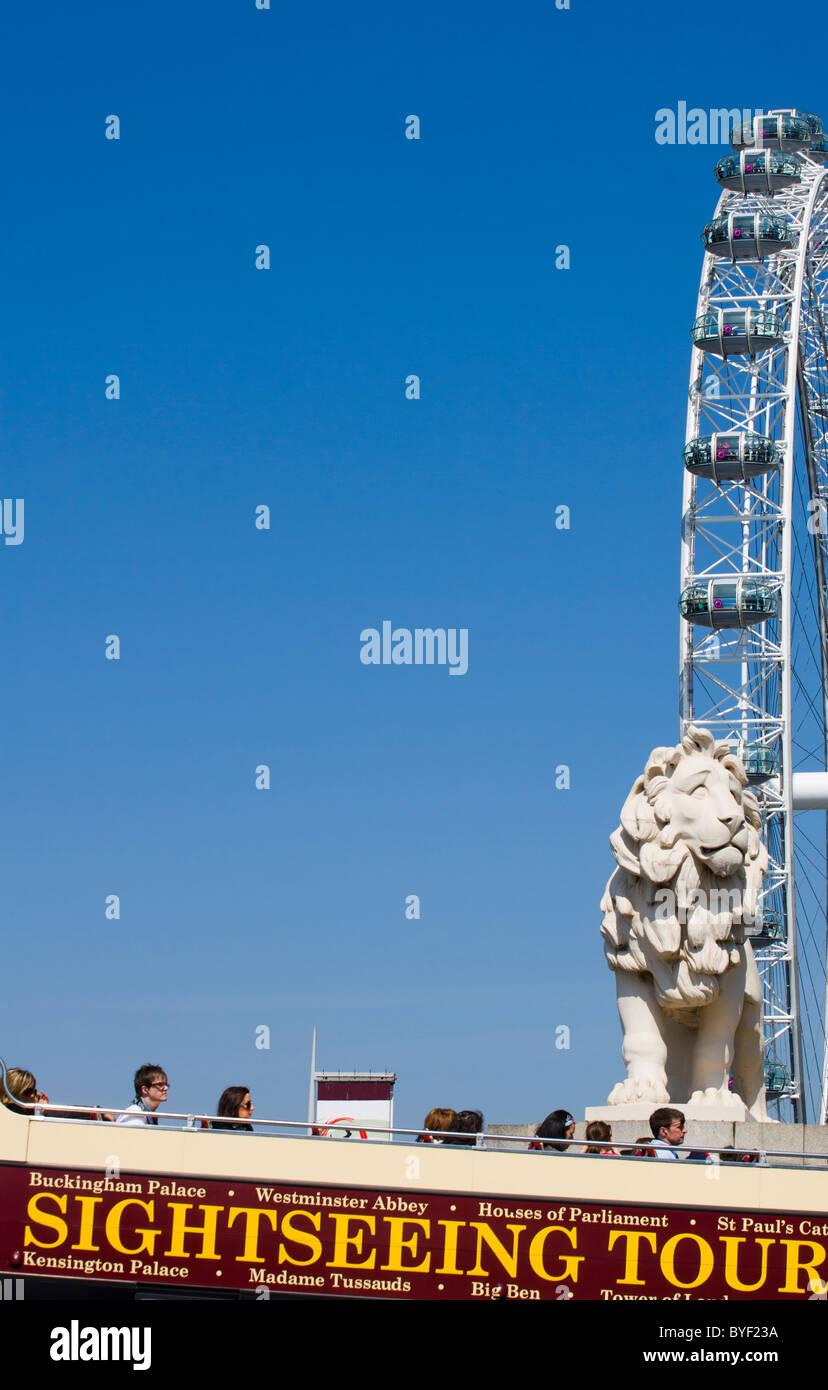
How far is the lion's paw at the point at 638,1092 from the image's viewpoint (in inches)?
579

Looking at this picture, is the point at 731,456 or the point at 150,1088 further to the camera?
the point at 731,456

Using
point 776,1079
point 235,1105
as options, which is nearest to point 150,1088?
point 235,1105

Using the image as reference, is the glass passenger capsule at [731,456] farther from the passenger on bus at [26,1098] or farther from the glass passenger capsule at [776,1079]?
the passenger on bus at [26,1098]

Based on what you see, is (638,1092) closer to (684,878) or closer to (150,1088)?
(684,878)

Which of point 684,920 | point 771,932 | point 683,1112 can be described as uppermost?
point 771,932

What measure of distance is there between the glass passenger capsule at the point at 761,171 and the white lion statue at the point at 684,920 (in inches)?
1167

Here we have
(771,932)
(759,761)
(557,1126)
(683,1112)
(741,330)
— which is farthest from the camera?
(741,330)

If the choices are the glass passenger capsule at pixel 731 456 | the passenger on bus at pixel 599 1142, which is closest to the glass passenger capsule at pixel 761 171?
the glass passenger capsule at pixel 731 456

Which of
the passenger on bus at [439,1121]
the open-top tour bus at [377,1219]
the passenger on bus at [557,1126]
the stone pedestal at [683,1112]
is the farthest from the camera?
the stone pedestal at [683,1112]

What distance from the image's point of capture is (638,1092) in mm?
14773

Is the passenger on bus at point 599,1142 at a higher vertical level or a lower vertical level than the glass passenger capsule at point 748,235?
lower

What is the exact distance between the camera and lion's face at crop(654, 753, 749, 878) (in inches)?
583

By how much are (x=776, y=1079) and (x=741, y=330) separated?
15485 mm

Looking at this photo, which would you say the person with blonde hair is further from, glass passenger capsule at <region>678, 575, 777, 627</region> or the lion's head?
glass passenger capsule at <region>678, 575, 777, 627</region>
